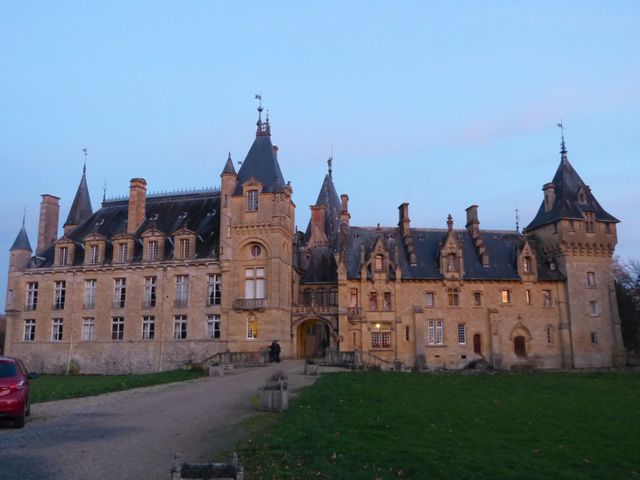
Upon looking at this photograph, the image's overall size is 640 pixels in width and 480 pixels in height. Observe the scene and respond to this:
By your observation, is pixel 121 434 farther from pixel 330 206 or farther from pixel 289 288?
pixel 330 206

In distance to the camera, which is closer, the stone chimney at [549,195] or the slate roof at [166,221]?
the slate roof at [166,221]

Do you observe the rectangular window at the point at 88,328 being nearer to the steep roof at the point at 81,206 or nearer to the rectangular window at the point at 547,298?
the steep roof at the point at 81,206

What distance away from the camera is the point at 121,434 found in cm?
1359

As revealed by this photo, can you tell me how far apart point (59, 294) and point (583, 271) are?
40.9 metres

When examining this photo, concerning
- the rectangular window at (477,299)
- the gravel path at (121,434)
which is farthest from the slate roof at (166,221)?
the gravel path at (121,434)

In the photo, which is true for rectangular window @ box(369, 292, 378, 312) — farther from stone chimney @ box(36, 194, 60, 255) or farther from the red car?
the red car

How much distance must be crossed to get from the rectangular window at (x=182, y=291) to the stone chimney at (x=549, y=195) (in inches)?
1168

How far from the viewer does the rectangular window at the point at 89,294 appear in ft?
149

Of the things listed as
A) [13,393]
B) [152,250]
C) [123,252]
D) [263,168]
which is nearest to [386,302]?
[263,168]

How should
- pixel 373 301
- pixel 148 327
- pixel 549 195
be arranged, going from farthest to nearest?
pixel 549 195, pixel 373 301, pixel 148 327

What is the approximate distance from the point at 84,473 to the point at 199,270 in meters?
33.3

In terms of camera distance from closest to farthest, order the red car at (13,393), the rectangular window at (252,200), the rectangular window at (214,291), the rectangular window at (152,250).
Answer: the red car at (13,393)
the rectangular window at (214,291)
the rectangular window at (252,200)
the rectangular window at (152,250)

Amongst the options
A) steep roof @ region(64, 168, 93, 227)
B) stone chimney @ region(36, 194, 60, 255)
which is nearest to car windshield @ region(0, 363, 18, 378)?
stone chimney @ region(36, 194, 60, 255)

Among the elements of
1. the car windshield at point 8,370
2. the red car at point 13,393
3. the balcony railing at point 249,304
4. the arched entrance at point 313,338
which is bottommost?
the red car at point 13,393
